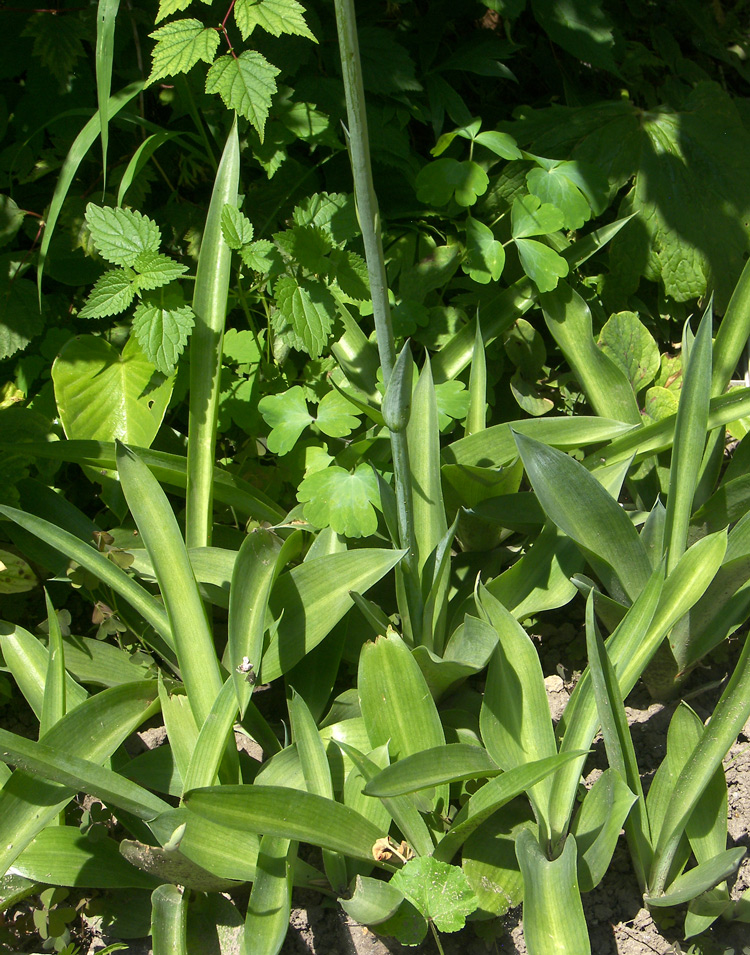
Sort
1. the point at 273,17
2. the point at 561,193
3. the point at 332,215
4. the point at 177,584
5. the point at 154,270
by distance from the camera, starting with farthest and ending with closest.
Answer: the point at 561,193
the point at 332,215
the point at 154,270
the point at 273,17
the point at 177,584

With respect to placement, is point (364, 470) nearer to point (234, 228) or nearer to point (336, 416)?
point (336, 416)

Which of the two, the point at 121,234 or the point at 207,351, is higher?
the point at 121,234

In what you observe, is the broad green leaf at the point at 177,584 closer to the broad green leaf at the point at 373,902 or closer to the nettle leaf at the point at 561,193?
the broad green leaf at the point at 373,902

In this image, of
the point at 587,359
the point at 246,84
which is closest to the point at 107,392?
the point at 246,84

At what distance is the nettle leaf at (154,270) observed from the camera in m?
1.57

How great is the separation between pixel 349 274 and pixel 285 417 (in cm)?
32

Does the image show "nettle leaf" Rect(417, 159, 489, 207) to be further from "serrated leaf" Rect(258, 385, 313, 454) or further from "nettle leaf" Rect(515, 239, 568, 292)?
"serrated leaf" Rect(258, 385, 313, 454)

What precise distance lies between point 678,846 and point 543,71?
196 centimetres

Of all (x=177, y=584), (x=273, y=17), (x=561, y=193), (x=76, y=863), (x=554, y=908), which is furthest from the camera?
(x=561, y=193)

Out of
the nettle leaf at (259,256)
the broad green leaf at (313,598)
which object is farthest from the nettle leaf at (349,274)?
the broad green leaf at (313,598)

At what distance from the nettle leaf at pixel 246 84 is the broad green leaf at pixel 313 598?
0.82 m

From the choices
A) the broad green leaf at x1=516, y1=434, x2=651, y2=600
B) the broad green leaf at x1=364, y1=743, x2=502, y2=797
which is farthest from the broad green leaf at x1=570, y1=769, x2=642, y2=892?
the broad green leaf at x1=516, y1=434, x2=651, y2=600

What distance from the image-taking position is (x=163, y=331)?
5.22 ft

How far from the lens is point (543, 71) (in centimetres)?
223
